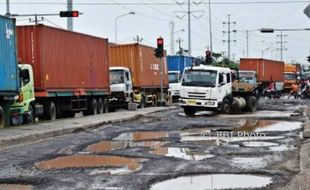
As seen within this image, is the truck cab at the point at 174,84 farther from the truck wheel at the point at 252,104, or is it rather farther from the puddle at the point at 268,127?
the puddle at the point at 268,127

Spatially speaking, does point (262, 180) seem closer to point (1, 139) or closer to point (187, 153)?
point (187, 153)

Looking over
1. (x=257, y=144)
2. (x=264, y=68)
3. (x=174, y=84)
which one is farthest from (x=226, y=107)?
(x=264, y=68)

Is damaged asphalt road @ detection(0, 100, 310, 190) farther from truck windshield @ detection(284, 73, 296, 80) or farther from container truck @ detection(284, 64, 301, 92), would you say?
truck windshield @ detection(284, 73, 296, 80)

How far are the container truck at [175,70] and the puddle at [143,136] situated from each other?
27.3m

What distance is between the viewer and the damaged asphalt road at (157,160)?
10.1 meters

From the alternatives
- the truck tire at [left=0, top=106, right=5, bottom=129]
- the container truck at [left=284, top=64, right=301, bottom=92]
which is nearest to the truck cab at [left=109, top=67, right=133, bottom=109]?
the truck tire at [left=0, top=106, right=5, bottom=129]

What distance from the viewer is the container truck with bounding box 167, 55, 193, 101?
159ft

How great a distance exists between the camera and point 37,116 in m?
25.8

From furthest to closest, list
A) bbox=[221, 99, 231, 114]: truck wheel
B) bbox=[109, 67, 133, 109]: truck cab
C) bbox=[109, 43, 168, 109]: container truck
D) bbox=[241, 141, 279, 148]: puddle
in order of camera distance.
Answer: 1. bbox=[109, 43, 168, 109]: container truck
2. bbox=[109, 67, 133, 109]: truck cab
3. bbox=[221, 99, 231, 114]: truck wheel
4. bbox=[241, 141, 279, 148]: puddle

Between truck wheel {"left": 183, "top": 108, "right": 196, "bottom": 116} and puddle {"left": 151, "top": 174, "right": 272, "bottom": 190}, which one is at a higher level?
puddle {"left": 151, "top": 174, "right": 272, "bottom": 190}

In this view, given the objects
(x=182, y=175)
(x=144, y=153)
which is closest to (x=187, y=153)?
(x=144, y=153)

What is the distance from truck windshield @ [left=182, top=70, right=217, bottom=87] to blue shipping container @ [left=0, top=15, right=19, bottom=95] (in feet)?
33.4

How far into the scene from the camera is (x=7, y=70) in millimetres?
21672

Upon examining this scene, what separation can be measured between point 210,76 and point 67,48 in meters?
6.98
